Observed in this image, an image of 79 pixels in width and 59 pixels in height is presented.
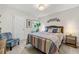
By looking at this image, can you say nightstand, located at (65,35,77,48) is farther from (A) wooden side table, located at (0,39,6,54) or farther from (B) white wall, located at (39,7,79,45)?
(A) wooden side table, located at (0,39,6,54)

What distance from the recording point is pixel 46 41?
1855 mm

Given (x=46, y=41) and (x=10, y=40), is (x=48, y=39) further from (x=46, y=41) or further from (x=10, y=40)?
(x=10, y=40)

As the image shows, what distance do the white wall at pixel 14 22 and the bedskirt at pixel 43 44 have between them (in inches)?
6.5

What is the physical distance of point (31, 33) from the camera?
6.55 ft

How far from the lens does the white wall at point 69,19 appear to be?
1.90 m

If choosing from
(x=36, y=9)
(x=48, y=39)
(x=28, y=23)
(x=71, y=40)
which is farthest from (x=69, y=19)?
(x=28, y=23)

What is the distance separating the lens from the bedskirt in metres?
1.84

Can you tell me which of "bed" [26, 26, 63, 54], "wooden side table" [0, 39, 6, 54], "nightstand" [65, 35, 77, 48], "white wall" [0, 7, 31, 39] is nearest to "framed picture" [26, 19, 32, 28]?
"white wall" [0, 7, 31, 39]

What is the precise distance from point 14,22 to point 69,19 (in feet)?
4.02

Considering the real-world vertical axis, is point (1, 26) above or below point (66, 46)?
above

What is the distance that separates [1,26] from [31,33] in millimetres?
672
